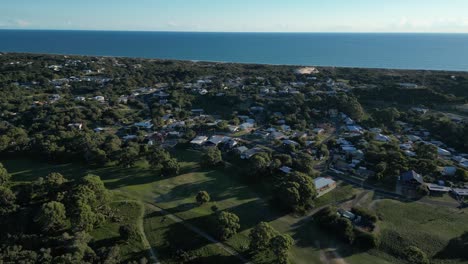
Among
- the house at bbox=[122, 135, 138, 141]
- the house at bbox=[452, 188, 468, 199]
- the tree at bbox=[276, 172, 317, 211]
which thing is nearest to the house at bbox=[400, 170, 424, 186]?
the house at bbox=[452, 188, 468, 199]

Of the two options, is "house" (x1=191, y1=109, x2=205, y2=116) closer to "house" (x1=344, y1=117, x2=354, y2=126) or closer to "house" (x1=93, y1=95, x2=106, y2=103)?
"house" (x1=93, y1=95, x2=106, y2=103)

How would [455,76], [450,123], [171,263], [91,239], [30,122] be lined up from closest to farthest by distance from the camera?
[171,263] → [91,239] → [450,123] → [30,122] → [455,76]

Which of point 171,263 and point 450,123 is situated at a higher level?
point 450,123

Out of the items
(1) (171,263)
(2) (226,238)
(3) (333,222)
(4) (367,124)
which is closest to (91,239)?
(1) (171,263)

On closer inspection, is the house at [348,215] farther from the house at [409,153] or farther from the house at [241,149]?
the house at [409,153]

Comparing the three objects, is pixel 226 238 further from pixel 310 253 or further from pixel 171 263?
pixel 310 253

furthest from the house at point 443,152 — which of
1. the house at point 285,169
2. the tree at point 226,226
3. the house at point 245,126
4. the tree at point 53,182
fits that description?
the tree at point 53,182
